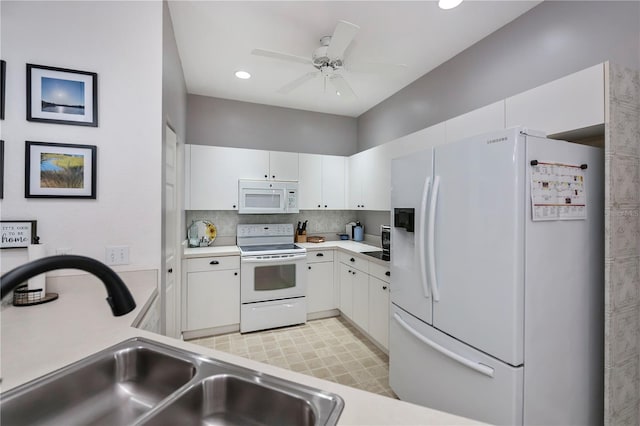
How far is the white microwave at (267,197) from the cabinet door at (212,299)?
82cm

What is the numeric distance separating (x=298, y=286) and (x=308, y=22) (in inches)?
103

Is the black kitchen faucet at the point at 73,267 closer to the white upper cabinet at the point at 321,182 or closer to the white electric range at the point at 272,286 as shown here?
the white electric range at the point at 272,286

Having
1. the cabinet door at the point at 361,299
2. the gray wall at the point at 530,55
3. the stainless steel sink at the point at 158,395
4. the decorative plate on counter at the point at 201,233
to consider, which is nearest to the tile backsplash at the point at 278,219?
the decorative plate on counter at the point at 201,233

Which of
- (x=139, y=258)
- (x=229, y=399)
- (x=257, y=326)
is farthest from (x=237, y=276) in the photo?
(x=229, y=399)

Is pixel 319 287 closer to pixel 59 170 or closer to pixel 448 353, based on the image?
pixel 448 353

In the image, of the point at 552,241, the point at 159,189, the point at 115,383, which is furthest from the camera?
the point at 159,189

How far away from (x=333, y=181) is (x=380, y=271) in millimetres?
1618

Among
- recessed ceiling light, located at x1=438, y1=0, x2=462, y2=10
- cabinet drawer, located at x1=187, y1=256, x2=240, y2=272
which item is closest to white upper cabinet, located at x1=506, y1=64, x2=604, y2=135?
recessed ceiling light, located at x1=438, y1=0, x2=462, y2=10

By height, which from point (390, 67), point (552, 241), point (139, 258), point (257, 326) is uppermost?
Answer: point (390, 67)

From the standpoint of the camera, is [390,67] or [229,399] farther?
[390,67]

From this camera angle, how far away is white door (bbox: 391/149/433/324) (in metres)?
1.69

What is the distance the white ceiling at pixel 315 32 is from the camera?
6.22ft

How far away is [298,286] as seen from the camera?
3.26 metres

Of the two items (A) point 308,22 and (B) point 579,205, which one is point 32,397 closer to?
(B) point 579,205
